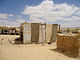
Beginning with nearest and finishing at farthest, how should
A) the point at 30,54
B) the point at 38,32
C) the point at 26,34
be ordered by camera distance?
the point at 30,54, the point at 26,34, the point at 38,32

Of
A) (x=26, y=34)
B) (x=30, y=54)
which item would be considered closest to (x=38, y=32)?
(x=26, y=34)

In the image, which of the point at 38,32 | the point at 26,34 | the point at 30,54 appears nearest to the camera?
the point at 30,54

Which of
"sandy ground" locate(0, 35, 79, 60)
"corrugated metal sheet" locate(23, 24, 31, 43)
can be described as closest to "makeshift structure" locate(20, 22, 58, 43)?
"corrugated metal sheet" locate(23, 24, 31, 43)

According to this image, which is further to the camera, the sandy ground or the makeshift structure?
the makeshift structure

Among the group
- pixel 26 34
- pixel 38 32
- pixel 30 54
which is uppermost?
pixel 38 32

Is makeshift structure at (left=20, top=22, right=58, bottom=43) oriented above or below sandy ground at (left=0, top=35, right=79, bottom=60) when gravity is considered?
above

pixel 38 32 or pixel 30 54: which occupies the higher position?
pixel 38 32

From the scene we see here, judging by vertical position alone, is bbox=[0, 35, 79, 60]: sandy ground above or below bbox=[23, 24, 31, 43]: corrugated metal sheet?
below

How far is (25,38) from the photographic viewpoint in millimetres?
12883

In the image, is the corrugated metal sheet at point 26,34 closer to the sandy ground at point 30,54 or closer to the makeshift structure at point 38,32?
the makeshift structure at point 38,32

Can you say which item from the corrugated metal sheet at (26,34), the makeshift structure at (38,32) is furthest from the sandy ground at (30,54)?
the makeshift structure at (38,32)

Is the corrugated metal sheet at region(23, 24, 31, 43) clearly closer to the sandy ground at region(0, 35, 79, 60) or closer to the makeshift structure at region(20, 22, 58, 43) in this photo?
→ the makeshift structure at region(20, 22, 58, 43)

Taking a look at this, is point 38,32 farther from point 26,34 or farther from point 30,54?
point 30,54

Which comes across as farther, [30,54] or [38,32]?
[38,32]
